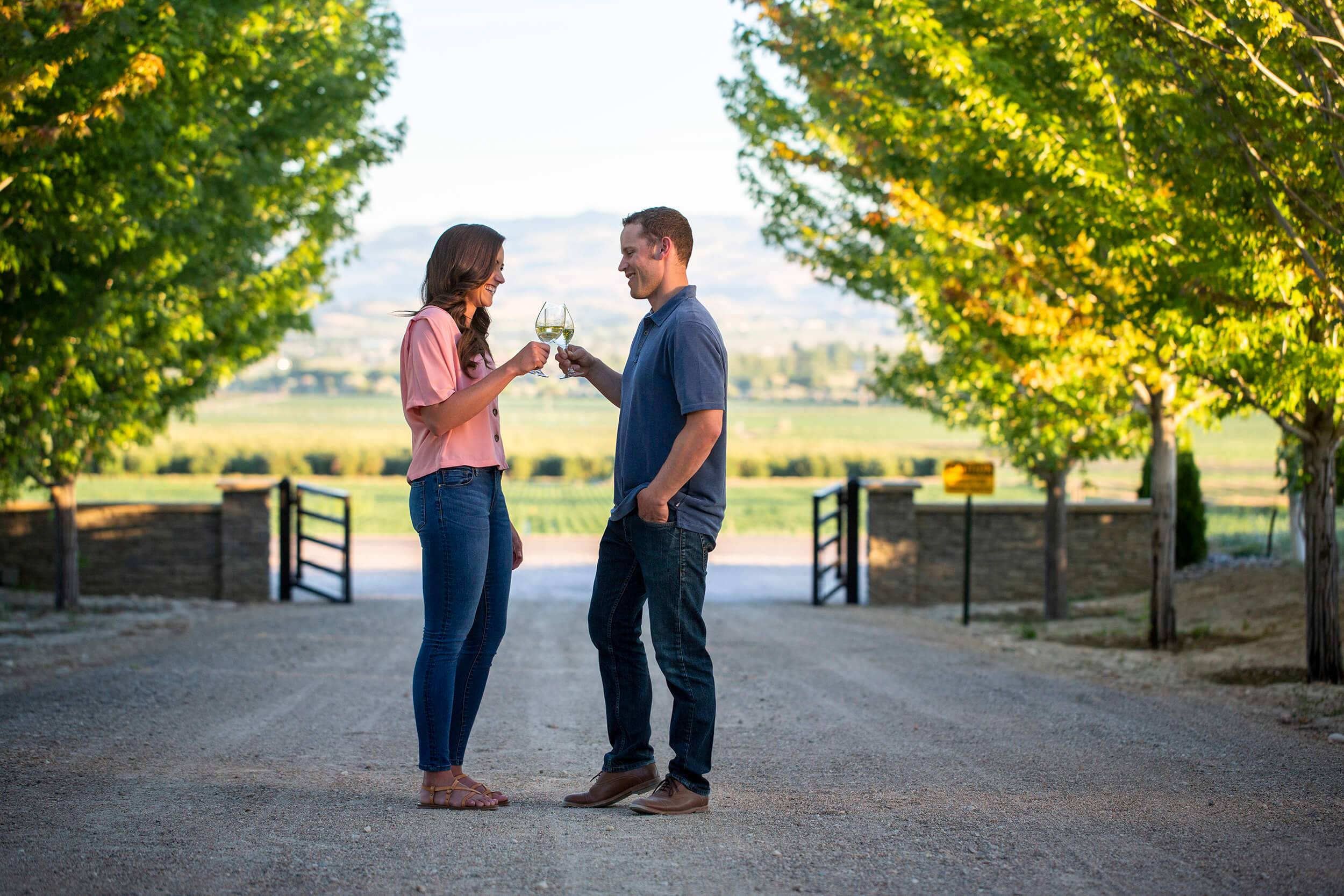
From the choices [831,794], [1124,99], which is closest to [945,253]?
[1124,99]

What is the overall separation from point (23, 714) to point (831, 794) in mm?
4698

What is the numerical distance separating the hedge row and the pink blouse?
196 ft

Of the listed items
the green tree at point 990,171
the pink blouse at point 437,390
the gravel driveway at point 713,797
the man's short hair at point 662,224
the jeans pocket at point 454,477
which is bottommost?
the gravel driveway at point 713,797

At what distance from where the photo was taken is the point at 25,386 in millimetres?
11039

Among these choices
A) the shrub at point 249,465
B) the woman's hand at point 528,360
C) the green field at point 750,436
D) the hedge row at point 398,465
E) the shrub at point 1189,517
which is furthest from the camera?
the green field at point 750,436

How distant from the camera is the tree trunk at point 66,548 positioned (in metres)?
15.0

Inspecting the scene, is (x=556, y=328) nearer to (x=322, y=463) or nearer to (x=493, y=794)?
(x=493, y=794)

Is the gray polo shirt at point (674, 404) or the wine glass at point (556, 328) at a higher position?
the wine glass at point (556, 328)

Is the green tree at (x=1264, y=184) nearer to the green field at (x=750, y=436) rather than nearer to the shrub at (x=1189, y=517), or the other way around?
the green field at (x=750, y=436)

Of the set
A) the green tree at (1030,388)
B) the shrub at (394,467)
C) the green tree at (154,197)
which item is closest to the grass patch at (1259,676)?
the green tree at (1030,388)

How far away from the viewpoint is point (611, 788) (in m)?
5.16

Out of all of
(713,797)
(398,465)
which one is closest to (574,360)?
(713,797)

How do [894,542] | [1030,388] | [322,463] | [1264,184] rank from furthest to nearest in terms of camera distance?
[322,463] < [894,542] < [1030,388] < [1264,184]

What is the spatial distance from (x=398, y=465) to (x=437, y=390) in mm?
62896
